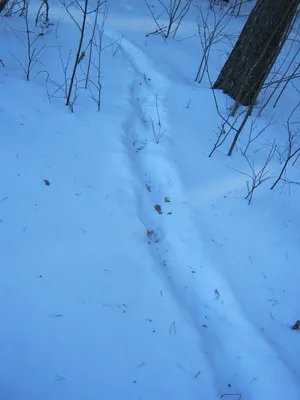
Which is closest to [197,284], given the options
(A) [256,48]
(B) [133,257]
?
(B) [133,257]

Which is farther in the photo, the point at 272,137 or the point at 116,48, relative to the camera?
the point at 116,48

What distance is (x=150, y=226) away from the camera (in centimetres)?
236

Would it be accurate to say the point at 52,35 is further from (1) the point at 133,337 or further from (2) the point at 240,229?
(1) the point at 133,337

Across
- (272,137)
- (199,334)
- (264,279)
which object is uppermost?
(272,137)

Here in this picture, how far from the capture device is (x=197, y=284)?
2082mm

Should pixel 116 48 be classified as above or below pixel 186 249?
above

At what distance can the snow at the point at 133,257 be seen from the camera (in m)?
1.51

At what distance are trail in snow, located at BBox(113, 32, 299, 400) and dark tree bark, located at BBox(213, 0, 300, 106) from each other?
129cm

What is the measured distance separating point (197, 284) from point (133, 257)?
47 cm

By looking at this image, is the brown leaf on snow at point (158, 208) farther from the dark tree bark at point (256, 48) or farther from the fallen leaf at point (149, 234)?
the dark tree bark at point (256, 48)

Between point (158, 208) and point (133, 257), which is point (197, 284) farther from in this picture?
point (158, 208)

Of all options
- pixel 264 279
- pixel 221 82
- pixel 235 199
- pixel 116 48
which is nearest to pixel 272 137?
pixel 221 82

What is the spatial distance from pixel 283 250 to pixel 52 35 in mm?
3827

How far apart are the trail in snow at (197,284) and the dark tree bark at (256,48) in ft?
4.24
